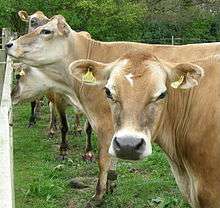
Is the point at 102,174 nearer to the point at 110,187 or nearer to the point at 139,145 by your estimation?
the point at 110,187

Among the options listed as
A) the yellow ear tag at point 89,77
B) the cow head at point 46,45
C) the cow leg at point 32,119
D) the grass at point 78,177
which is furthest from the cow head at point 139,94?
the cow leg at point 32,119

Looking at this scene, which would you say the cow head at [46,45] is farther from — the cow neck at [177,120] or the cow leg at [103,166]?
the cow neck at [177,120]

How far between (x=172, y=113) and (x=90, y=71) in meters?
0.81

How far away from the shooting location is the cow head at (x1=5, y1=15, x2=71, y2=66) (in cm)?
756

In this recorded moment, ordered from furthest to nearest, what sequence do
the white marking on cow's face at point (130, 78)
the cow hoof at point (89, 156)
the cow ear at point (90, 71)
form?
the cow hoof at point (89, 156), the cow ear at point (90, 71), the white marking on cow's face at point (130, 78)

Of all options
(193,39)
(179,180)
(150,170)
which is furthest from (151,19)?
(179,180)

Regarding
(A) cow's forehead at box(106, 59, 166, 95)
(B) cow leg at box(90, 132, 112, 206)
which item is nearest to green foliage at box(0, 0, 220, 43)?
(B) cow leg at box(90, 132, 112, 206)

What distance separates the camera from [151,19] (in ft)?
96.3

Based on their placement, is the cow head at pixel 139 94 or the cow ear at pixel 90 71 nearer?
the cow head at pixel 139 94

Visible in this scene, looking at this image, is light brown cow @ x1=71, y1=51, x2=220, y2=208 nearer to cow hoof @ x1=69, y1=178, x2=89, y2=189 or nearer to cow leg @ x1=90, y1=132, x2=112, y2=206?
cow leg @ x1=90, y1=132, x2=112, y2=206

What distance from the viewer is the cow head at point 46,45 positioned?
756cm

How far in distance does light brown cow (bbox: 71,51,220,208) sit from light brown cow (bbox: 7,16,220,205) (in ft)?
6.74

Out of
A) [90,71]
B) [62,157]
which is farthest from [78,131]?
[90,71]

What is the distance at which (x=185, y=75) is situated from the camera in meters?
4.48
